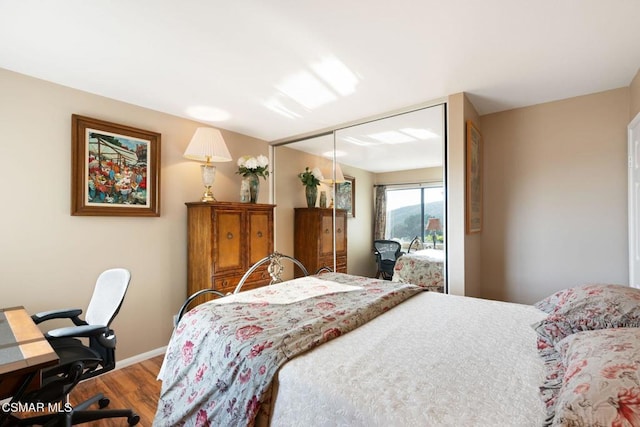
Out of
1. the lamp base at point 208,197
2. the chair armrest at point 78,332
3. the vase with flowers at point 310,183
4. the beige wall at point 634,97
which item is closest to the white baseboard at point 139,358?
the chair armrest at point 78,332

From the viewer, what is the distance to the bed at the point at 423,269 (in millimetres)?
2859

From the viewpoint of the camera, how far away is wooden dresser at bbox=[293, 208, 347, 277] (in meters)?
3.70

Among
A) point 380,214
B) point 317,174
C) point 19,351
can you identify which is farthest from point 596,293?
point 317,174

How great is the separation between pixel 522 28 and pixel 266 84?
1769 millimetres

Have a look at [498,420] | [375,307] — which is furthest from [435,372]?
[375,307]

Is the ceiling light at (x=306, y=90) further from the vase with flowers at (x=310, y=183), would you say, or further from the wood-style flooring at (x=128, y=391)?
the wood-style flooring at (x=128, y=391)

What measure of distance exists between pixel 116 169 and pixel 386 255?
278 cm

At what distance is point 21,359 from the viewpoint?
1.33m

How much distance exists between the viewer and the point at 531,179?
299cm

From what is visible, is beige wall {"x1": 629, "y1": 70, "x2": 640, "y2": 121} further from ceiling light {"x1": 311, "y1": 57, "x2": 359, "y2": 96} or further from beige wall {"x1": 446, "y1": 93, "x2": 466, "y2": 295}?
ceiling light {"x1": 311, "y1": 57, "x2": 359, "y2": 96}

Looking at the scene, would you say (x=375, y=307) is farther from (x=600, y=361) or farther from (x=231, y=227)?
(x=231, y=227)

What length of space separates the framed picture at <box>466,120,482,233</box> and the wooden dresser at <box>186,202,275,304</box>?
219 cm

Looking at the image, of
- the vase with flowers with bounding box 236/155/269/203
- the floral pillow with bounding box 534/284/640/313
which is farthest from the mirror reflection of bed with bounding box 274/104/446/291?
the floral pillow with bounding box 534/284/640/313

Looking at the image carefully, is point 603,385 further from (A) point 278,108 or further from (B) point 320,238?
(B) point 320,238
